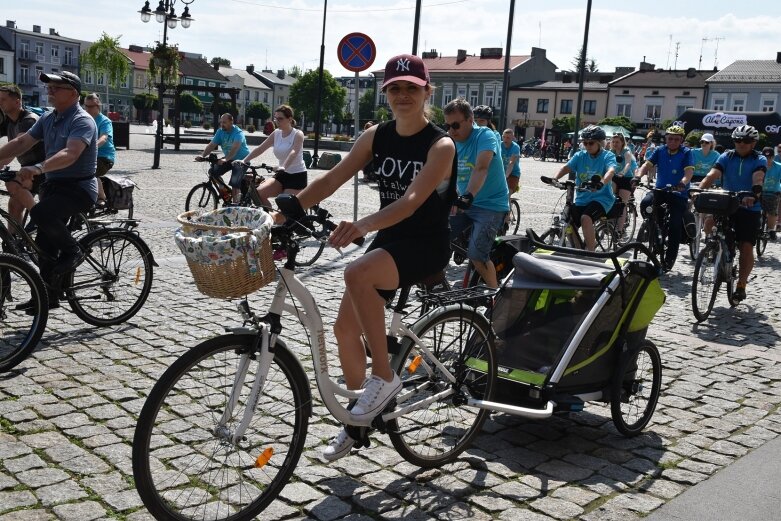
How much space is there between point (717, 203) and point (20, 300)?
6.22m

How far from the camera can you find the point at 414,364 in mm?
3947

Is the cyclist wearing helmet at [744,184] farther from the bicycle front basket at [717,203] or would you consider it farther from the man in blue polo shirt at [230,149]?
the man in blue polo shirt at [230,149]

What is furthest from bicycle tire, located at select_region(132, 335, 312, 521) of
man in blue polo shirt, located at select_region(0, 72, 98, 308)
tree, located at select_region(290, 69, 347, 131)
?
tree, located at select_region(290, 69, 347, 131)

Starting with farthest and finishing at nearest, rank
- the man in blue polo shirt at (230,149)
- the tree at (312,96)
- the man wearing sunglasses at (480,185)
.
Answer: the tree at (312,96) < the man in blue polo shirt at (230,149) < the man wearing sunglasses at (480,185)

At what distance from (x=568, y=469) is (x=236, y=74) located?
134326 mm

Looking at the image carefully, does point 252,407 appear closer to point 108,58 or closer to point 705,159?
point 705,159

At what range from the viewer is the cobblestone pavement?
3.65 m

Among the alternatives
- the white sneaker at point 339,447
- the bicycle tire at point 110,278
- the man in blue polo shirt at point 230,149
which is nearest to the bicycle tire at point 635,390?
the white sneaker at point 339,447

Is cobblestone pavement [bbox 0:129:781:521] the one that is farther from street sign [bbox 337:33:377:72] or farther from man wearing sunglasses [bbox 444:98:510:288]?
street sign [bbox 337:33:377:72]

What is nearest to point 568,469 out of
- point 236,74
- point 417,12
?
point 417,12

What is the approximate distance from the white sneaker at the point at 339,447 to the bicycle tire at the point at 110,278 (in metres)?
3.39

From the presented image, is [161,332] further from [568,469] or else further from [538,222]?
[538,222]

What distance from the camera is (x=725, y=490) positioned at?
404 cm

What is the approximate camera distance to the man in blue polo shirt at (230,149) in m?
12.9
